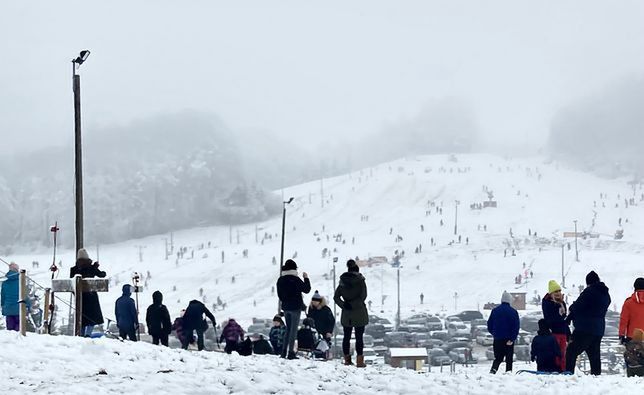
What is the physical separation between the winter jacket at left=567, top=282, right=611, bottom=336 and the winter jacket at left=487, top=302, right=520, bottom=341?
1291mm

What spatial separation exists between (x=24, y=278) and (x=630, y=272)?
156 meters

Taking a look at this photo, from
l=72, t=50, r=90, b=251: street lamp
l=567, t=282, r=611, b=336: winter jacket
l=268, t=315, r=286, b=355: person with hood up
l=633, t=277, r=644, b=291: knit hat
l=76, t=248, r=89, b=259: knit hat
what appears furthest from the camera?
l=72, t=50, r=90, b=251: street lamp

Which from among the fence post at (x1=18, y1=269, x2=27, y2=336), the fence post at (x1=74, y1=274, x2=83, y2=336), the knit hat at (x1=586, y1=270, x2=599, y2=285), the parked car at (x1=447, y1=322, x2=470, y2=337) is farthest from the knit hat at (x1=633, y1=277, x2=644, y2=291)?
the parked car at (x1=447, y1=322, x2=470, y2=337)

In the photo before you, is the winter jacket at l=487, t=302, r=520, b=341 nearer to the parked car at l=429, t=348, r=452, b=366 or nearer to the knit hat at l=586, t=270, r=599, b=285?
the knit hat at l=586, t=270, r=599, b=285

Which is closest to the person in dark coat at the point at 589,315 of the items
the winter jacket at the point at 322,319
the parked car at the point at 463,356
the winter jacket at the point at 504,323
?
the winter jacket at the point at 504,323

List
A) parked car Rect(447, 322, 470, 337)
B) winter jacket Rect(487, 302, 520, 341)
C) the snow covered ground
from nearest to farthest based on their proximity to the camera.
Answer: the snow covered ground → winter jacket Rect(487, 302, 520, 341) → parked car Rect(447, 322, 470, 337)

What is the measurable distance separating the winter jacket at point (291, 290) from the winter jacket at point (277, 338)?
392 centimetres

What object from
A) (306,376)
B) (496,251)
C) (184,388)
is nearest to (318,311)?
(306,376)

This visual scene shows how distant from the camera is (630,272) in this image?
516 ft

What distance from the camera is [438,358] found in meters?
79.3

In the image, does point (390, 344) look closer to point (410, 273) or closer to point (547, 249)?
point (410, 273)

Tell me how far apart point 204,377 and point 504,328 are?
6.34 metres

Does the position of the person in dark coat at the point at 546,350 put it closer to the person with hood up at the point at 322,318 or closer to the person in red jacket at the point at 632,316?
the person in red jacket at the point at 632,316

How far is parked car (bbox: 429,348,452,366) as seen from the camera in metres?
79.0
